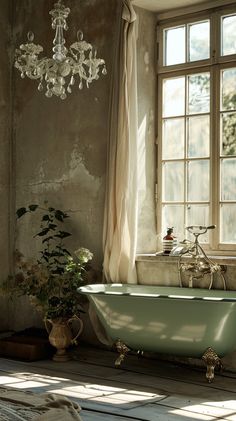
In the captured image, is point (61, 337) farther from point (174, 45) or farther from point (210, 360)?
point (174, 45)

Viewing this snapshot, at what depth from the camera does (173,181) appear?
6203mm

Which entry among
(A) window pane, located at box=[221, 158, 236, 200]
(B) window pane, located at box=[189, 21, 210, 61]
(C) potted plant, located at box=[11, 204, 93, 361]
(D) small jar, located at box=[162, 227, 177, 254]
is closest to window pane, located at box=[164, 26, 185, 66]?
(B) window pane, located at box=[189, 21, 210, 61]

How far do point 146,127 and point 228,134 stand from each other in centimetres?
81

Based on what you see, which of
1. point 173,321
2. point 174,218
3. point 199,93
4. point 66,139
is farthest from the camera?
point 66,139

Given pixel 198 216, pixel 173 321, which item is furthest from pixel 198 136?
pixel 173 321

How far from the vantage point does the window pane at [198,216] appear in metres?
5.91

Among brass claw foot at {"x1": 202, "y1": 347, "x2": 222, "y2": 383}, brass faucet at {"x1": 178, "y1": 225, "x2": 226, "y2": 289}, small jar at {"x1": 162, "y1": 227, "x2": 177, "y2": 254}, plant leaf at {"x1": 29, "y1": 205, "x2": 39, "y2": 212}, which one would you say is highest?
plant leaf at {"x1": 29, "y1": 205, "x2": 39, "y2": 212}

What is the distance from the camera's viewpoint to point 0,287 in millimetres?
6188

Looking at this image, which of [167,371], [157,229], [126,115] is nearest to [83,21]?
[126,115]

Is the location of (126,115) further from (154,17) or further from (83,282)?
(83,282)

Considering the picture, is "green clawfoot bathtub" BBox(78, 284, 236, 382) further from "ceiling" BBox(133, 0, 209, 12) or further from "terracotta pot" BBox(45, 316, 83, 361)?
"ceiling" BBox(133, 0, 209, 12)

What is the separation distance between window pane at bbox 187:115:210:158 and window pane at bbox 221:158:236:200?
0.74 ft

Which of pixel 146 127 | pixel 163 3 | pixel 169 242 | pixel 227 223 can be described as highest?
pixel 163 3

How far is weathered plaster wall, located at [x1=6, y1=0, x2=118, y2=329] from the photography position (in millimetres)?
6305
